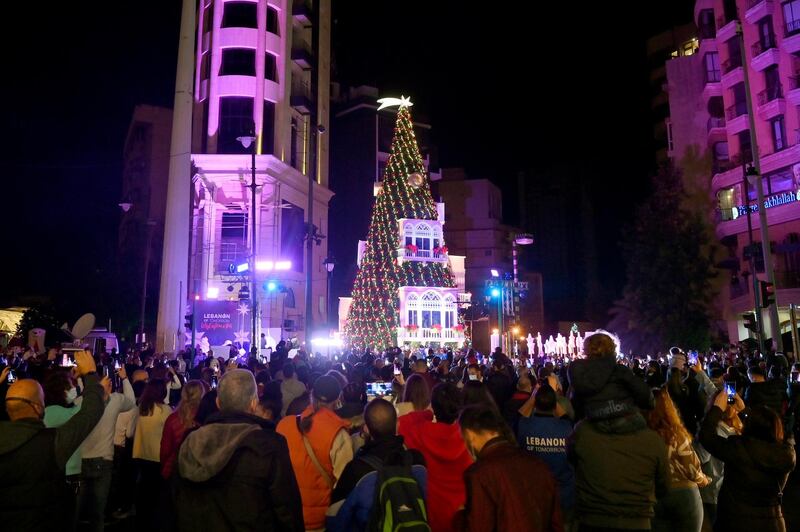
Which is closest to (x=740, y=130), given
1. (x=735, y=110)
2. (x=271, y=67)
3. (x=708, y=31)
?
(x=735, y=110)

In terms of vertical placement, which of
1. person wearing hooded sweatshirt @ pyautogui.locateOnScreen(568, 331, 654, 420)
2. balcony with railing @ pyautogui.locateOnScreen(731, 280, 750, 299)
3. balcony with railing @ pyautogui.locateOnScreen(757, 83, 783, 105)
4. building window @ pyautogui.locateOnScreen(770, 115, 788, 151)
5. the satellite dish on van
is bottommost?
person wearing hooded sweatshirt @ pyautogui.locateOnScreen(568, 331, 654, 420)

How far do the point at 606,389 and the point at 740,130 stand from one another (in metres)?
43.3

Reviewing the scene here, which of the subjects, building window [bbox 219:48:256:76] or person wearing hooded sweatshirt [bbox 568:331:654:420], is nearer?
person wearing hooded sweatshirt [bbox 568:331:654:420]

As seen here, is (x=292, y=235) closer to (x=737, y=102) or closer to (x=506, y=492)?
(x=737, y=102)

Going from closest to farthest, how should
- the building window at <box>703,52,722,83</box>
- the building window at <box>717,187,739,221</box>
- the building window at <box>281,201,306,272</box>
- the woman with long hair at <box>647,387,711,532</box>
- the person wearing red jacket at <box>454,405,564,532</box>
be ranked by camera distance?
the person wearing red jacket at <box>454,405,564,532</box> < the woman with long hair at <box>647,387,711,532</box> < the building window at <box>281,201,306,272</box> < the building window at <box>717,187,739,221</box> < the building window at <box>703,52,722,83</box>

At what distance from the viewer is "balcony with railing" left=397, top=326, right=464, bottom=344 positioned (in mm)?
36781

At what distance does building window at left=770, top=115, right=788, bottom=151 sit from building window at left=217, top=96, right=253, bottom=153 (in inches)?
1326

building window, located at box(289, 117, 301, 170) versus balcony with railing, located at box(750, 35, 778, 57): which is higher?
balcony with railing, located at box(750, 35, 778, 57)

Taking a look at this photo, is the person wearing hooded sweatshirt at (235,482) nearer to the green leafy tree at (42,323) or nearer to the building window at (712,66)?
the green leafy tree at (42,323)

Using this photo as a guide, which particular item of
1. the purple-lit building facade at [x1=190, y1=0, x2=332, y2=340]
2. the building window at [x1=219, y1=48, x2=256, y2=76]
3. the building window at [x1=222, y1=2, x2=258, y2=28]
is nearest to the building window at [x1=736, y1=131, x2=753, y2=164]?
the purple-lit building facade at [x1=190, y1=0, x2=332, y2=340]

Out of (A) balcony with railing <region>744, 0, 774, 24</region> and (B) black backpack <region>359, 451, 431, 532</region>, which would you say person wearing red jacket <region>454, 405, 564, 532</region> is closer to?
(B) black backpack <region>359, 451, 431, 532</region>

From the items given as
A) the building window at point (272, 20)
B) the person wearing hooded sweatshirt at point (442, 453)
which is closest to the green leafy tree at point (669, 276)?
the building window at point (272, 20)

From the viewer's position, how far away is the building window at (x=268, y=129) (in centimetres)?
4000

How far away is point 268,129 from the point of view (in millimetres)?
40312
